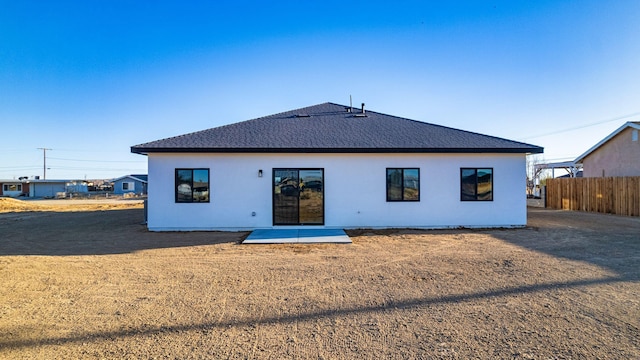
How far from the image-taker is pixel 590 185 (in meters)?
17.5

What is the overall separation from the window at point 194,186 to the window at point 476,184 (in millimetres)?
9016

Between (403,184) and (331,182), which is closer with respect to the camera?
(331,182)

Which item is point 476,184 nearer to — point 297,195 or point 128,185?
point 297,195

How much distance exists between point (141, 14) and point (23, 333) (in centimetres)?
1242

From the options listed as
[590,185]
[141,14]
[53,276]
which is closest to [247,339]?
[53,276]

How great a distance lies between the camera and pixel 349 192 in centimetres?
1108

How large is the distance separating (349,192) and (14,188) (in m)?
65.1

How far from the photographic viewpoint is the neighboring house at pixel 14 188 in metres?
49.7

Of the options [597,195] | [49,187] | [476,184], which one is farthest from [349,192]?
[49,187]

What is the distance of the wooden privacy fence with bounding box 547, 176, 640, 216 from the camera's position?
15242mm

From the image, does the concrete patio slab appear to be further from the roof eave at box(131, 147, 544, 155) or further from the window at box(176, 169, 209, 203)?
the roof eave at box(131, 147, 544, 155)

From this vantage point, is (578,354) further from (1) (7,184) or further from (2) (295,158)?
(1) (7,184)

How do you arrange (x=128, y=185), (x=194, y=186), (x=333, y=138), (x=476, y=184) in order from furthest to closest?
(x=128, y=185) < (x=333, y=138) < (x=476, y=184) < (x=194, y=186)

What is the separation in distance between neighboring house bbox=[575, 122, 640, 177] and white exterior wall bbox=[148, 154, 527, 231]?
12.0 meters
